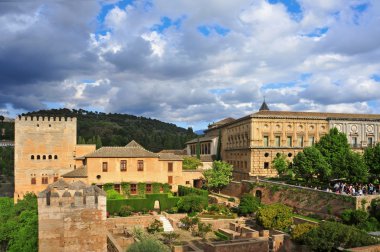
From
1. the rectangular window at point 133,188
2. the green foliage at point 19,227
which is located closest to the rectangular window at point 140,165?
the rectangular window at point 133,188

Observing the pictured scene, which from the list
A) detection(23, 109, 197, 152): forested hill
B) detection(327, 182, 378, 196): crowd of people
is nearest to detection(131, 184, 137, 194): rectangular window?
detection(327, 182, 378, 196): crowd of people

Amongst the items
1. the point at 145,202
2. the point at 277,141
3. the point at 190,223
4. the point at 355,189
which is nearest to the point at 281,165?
the point at 277,141

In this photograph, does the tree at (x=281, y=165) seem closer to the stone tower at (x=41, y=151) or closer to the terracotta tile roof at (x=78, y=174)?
the terracotta tile roof at (x=78, y=174)

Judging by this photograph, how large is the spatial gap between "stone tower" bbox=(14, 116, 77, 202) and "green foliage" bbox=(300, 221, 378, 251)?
111 ft

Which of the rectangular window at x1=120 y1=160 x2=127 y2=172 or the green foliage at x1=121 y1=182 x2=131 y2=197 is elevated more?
the rectangular window at x1=120 y1=160 x2=127 y2=172

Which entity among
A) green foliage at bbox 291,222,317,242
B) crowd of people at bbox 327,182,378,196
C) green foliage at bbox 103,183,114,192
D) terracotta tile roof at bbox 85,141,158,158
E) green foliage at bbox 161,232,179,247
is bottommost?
green foliage at bbox 161,232,179,247

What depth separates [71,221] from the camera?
15.3 metres

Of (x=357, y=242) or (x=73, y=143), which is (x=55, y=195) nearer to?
(x=357, y=242)

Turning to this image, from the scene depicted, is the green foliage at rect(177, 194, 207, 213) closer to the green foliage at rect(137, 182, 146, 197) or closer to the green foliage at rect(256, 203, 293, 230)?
the green foliage at rect(137, 182, 146, 197)

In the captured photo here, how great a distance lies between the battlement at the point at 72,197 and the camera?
49.6 feet

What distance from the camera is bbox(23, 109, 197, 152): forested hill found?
329ft

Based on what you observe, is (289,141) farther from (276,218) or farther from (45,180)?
(45,180)

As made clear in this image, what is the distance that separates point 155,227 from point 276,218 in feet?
30.5

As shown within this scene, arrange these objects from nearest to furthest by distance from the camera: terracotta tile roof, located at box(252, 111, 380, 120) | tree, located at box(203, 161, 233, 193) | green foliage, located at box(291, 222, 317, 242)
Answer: green foliage, located at box(291, 222, 317, 242)
tree, located at box(203, 161, 233, 193)
terracotta tile roof, located at box(252, 111, 380, 120)
